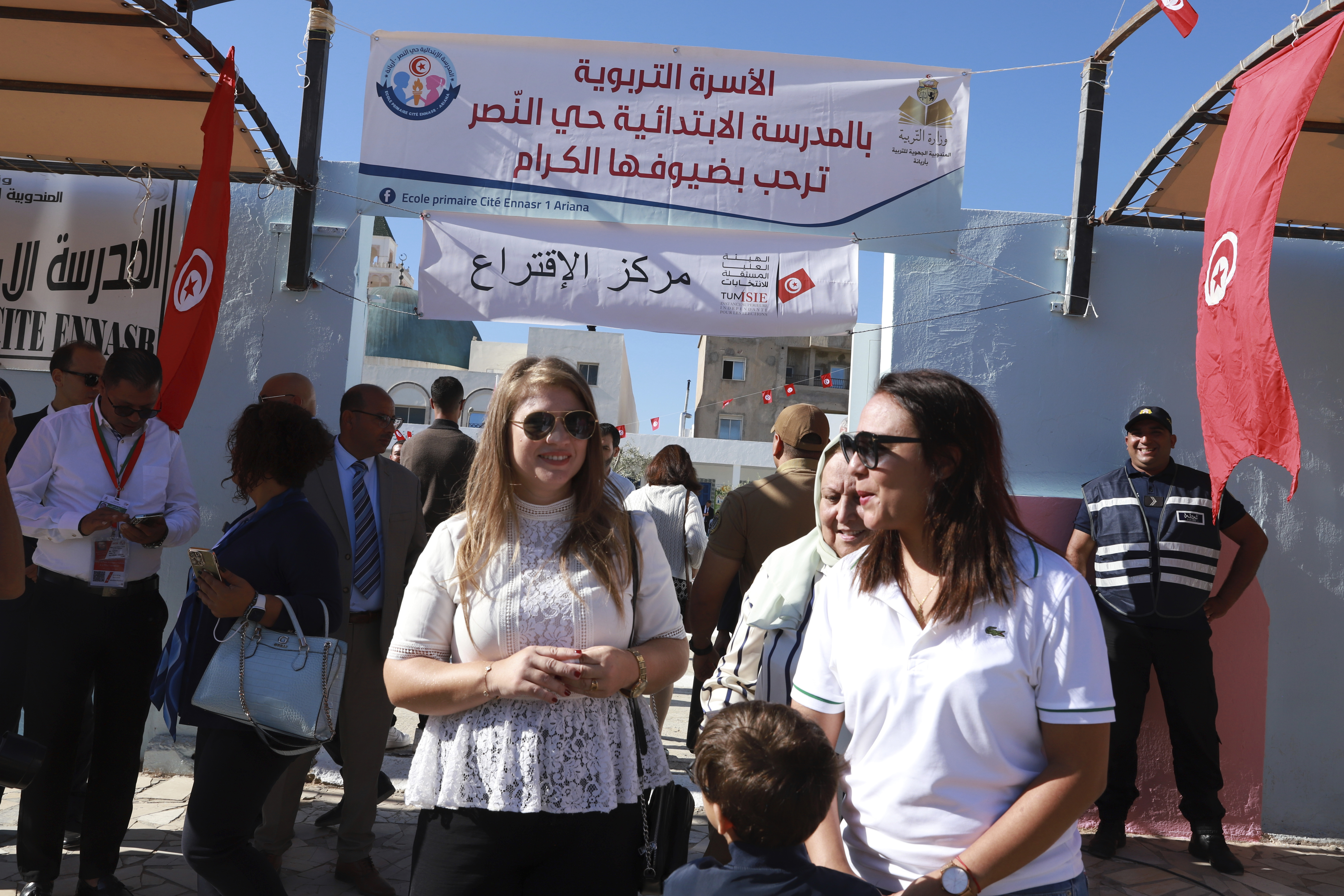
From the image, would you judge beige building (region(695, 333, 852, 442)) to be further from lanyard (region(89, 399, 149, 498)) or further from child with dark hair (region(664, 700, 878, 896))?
child with dark hair (region(664, 700, 878, 896))

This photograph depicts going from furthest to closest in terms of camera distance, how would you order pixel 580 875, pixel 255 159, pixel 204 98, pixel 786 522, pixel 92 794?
pixel 255 159 < pixel 204 98 < pixel 786 522 < pixel 92 794 < pixel 580 875

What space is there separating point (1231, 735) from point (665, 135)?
13.9ft

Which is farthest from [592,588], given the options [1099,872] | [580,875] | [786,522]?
[1099,872]

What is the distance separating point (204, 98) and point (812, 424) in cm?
328

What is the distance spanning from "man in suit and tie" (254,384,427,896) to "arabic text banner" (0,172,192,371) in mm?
1850

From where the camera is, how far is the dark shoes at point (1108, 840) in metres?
4.44

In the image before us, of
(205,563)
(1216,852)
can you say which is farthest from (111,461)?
(1216,852)

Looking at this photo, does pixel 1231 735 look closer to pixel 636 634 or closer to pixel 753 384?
pixel 636 634

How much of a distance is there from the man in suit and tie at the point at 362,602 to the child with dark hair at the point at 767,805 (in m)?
2.39

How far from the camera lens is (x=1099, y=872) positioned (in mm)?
4262

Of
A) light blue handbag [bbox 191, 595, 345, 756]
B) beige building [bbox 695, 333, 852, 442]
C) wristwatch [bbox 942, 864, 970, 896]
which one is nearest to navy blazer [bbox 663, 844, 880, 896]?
wristwatch [bbox 942, 864, 970, 896]

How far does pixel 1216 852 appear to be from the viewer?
172 inches

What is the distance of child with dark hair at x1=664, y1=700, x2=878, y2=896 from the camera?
1.61 m

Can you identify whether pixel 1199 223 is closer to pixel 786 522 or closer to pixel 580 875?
pixel 786 522
